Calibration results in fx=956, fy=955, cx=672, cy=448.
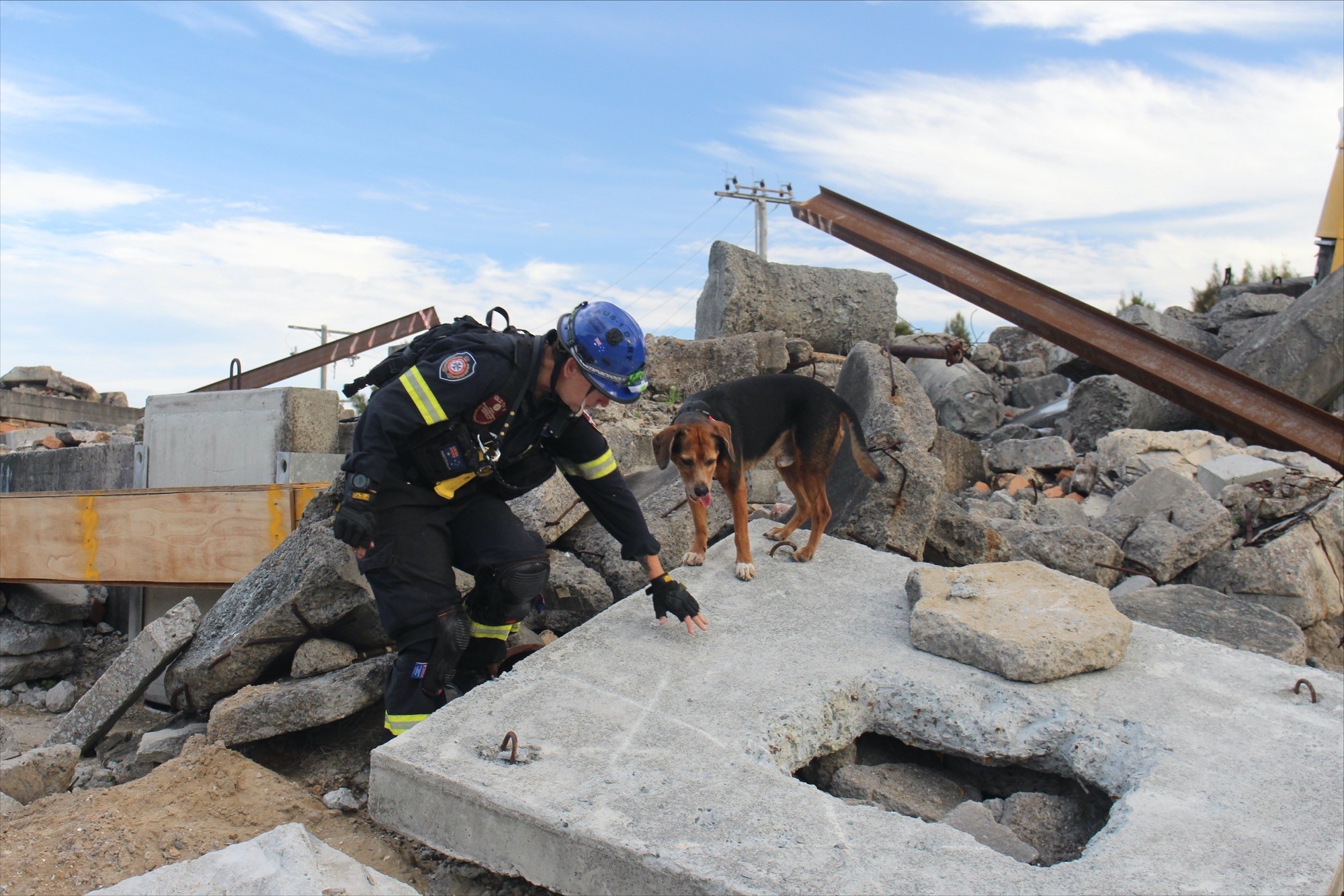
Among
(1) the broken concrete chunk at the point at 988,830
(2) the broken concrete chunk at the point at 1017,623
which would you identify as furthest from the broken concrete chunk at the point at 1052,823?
(2) the broken concrete chunk at the point at 1017,623

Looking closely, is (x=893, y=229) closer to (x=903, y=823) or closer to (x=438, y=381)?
(x=438, y=381)

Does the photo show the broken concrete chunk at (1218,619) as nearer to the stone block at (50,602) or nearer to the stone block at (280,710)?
the stone block at (280,710)

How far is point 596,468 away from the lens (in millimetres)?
3975

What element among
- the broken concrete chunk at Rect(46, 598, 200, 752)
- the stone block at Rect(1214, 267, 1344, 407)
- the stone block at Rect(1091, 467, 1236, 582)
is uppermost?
the stone block at Rect(1214, 267, 1344, 407)

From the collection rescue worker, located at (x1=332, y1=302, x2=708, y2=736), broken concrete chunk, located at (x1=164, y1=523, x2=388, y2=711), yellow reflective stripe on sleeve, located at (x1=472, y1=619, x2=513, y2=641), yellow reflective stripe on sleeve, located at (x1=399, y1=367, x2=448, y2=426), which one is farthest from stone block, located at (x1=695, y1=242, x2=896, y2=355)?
yellow reflective stripe on sleeve, located at (x1=399, y1=367, x2=448, y2=426)

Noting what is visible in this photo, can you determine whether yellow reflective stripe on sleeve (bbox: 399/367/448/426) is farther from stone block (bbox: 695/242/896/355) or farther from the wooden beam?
stone block (bbox: 695/242/896/355)

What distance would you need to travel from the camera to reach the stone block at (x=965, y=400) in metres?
10.8

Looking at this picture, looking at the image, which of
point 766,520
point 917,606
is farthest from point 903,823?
point 766,520

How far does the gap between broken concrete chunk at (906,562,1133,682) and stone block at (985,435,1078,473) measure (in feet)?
15.6

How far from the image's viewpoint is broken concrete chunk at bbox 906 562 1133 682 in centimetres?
361

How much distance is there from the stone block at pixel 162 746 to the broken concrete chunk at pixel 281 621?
214 millimetres

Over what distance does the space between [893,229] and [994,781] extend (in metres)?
5.48

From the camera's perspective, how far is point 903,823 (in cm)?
273

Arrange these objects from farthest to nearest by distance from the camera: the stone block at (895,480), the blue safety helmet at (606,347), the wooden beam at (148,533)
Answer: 1. the wooden beam at (148,533)
2. the stone block at (895,480)
3. the blue safety helmet at (606,347)
